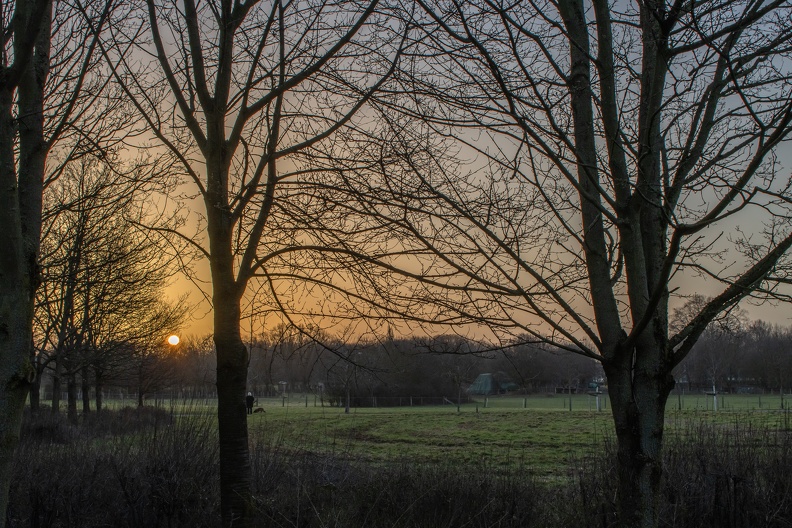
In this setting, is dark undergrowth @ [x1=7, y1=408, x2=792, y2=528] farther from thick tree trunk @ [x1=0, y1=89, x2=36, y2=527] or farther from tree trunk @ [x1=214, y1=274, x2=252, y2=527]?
thick tree trunk @ [x1=0, y1=89, x2=36, y2=527]

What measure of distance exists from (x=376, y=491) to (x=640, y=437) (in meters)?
4.76

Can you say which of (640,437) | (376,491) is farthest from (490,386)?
(640,437)

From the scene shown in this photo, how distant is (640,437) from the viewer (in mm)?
3094

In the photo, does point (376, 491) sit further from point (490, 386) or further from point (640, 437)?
point (490, 386)

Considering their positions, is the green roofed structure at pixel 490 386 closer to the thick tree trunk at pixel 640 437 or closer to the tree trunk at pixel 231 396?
the tree trunk at pixel 231 396

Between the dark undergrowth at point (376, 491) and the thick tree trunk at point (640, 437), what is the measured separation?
104 inches

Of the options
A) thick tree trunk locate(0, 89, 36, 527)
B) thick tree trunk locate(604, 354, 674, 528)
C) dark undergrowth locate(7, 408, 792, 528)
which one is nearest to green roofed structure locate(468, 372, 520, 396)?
dark undergrowth locate(7, 408, 792, 528)

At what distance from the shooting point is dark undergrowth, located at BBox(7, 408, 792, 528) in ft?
20.6

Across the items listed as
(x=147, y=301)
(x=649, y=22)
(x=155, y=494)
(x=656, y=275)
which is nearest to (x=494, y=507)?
(x=155, y=494)

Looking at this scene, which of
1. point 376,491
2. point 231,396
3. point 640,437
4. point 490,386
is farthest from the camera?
point 490,386

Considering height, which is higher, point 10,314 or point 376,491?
point 10,314

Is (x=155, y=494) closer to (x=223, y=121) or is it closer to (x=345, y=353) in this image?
(x=345, y=353)

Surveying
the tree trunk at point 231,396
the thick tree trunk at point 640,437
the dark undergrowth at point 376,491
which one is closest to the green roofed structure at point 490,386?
the dark undergrowth at point 376,491

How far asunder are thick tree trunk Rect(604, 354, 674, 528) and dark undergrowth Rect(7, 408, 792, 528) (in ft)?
8.63
